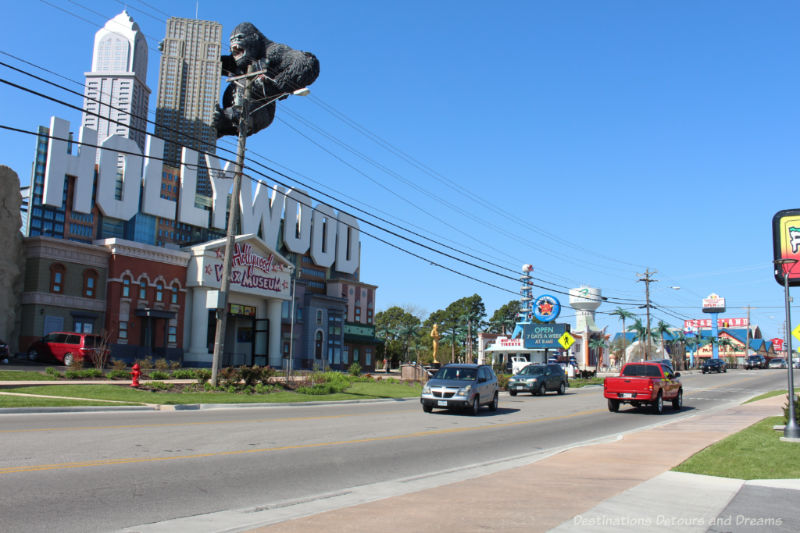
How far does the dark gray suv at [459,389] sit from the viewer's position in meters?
20.5

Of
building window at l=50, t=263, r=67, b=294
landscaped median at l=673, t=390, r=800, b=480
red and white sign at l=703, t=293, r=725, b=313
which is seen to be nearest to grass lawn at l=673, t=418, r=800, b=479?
landscaped median at l=673, t=390, r=800, b=480

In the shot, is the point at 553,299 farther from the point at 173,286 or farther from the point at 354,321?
the point at 173,286

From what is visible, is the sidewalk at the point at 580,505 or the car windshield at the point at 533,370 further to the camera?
the car windshield at the point at 533,370

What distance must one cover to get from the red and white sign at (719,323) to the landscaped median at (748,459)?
5964 inches

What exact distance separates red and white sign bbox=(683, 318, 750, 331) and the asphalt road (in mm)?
147663

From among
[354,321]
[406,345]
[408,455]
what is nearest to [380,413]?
[408,455]

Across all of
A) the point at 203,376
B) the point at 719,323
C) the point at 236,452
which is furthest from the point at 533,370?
the point at 719,323

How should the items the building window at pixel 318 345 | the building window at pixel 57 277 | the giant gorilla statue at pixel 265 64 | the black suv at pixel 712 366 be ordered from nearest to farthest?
the giant gorilla statue at pixel 265 64
the building window at pixel 57 277
the building window at pixel 318 345
the black suv at pixel 712 366

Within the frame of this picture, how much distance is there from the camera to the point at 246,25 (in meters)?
35.0

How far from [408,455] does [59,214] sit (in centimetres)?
4057

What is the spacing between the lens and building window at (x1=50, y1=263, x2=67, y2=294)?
1517 inches

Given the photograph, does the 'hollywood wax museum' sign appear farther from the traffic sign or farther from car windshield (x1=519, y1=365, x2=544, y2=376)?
the traffic sign

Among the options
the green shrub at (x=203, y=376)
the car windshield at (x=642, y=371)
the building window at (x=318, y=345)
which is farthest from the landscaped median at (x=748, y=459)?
the building window at (x=318, y=345)

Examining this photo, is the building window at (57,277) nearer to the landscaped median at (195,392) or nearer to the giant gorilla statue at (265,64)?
the landscaped median at (195,392)
